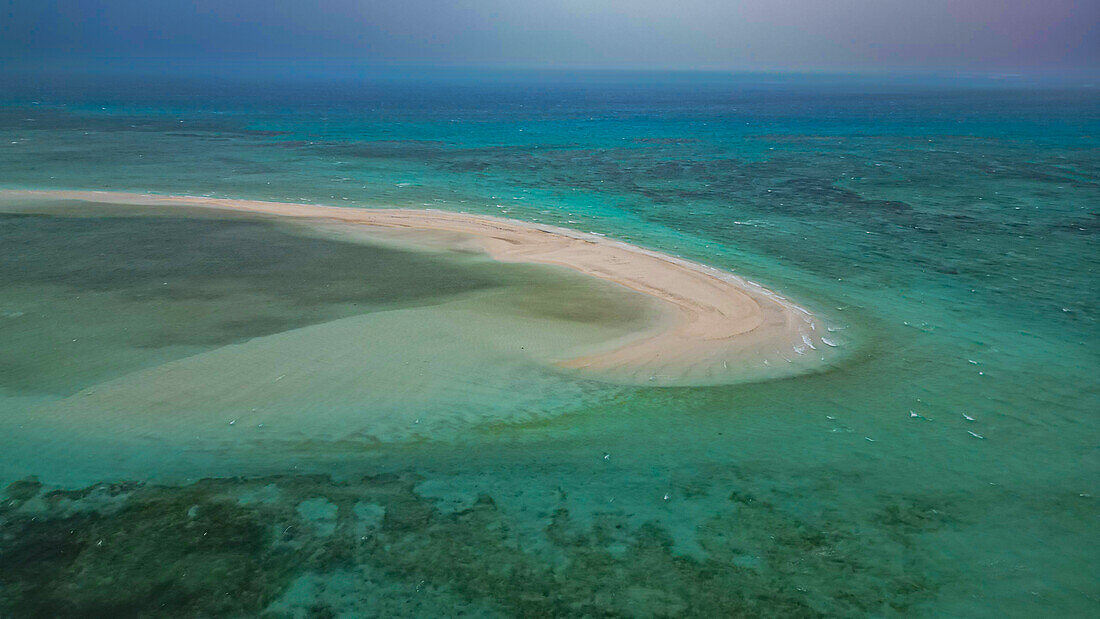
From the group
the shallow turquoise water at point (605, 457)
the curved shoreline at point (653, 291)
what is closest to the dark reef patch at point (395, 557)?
the shallow turquoise water at point (605, 457)

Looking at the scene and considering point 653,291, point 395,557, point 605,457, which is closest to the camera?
point 395,557

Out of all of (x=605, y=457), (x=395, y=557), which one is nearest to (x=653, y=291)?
(x=605, y=457)

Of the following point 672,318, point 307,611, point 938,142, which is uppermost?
point 938,142

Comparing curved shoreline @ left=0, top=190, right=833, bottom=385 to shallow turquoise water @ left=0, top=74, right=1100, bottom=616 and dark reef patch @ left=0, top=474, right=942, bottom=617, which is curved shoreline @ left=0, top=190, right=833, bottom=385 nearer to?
shallow turquoise water @ left=0, top=74, right=1100, bottom=616

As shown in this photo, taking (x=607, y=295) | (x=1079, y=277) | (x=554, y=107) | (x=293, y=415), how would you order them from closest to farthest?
(x=293, y=415) → (x=607, y=295) → (x=1079, y=277) → (x=554, y=107)

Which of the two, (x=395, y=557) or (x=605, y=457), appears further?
(x=605, y=457)

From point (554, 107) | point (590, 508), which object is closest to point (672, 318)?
point (590, 508)

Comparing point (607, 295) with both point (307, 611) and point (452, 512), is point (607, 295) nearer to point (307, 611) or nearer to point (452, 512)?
point (452, 512)

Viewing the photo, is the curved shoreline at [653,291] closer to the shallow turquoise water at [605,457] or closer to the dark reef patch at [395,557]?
the shallow turquoise water at [605,457]

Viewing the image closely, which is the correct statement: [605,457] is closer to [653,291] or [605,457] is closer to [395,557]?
[395,557]
